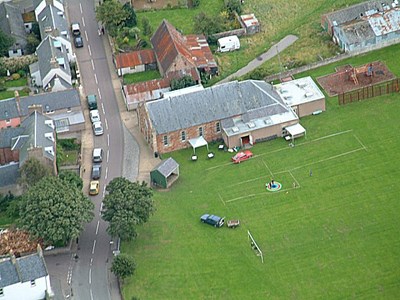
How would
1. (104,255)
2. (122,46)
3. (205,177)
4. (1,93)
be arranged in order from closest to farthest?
(104,255) → (205,177) → (1,93) → (122,46)

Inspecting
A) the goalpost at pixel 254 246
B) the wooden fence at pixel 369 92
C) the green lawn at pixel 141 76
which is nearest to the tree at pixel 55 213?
the goalpost at pixel 254 246

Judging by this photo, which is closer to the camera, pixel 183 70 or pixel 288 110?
pixel 288 110

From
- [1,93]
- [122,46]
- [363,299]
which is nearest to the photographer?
[363,299]

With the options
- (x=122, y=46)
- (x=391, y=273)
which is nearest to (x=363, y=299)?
(x=391, y=273)

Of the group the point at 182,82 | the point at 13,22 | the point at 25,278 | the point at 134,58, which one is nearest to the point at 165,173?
the point at 182,82

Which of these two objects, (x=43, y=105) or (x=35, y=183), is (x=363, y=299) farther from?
(x=43, y=105)
